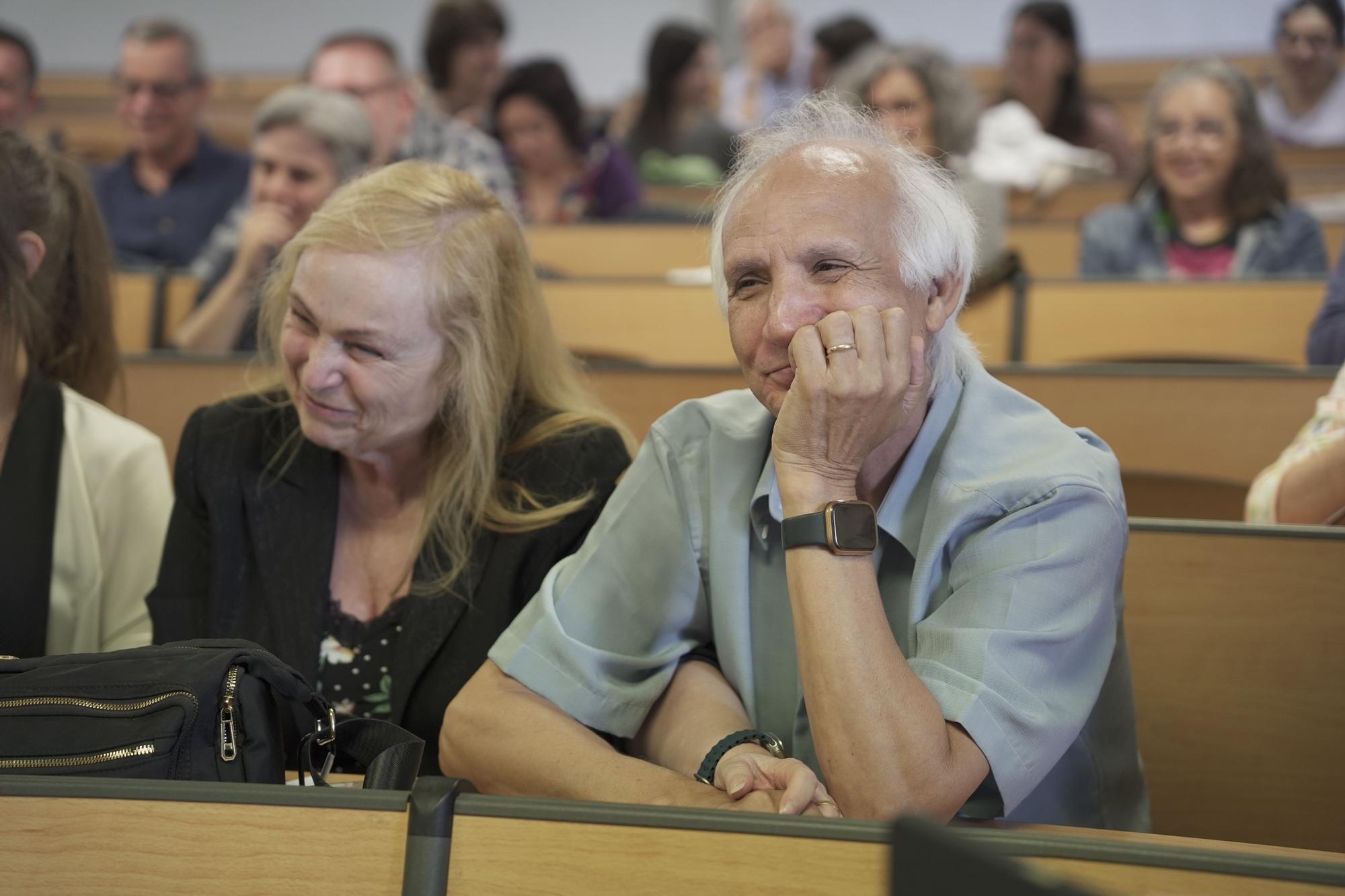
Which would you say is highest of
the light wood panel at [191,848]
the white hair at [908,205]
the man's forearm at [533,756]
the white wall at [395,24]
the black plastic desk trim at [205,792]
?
the white wall at [395,24]

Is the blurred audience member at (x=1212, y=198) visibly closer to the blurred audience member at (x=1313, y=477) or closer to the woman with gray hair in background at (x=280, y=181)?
the blurred audience member at (x=1313, y=477)

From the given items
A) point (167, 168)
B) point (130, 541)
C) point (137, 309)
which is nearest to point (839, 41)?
point (167, 168)

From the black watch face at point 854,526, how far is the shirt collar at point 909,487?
80 mm

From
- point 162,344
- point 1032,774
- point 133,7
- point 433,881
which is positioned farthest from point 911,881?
point 133,7

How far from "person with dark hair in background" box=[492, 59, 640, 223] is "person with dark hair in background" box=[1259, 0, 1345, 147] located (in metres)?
2.37

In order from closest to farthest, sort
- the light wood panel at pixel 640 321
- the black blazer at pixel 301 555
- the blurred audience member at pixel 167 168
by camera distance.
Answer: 1. the black blazer at pixel 301 555
2. the light wood panel at pixel 640 321
3. the blurred audience member at pixel 167 168

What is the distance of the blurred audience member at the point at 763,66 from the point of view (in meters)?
5.43

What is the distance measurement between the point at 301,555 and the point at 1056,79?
3.55 m

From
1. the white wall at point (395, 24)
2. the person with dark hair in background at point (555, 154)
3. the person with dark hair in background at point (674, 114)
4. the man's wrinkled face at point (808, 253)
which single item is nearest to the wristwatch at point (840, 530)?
the man's wrinkled face at point (808, 253)

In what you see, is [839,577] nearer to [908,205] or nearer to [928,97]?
[908,205]

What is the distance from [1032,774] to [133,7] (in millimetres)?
7345

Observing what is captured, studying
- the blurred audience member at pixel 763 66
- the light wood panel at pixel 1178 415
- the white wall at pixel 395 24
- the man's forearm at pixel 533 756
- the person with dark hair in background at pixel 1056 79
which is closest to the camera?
the man's forearm at pixel 533 756

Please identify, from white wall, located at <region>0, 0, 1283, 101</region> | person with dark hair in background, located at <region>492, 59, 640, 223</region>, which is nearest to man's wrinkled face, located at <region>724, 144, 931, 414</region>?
person with dark hair in background, located at <region>492, 59, 640, 223</region>

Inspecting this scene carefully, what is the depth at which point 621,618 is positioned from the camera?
1.24 metres
